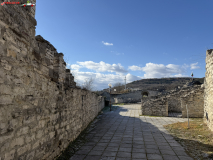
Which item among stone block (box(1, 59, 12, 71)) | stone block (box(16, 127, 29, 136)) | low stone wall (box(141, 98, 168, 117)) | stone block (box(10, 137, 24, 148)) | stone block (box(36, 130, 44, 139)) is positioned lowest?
low stone wall (box(141, 98, 168, 117))

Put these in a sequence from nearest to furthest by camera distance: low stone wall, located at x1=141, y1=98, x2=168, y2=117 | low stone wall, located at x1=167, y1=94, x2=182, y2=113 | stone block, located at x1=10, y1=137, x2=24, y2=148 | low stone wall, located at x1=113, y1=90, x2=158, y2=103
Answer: stone block, located at x1=10, y1=137, x2=24, y2=148 < low stone wall, located at x1=141, y1=98, x2=168, y2=117 < low stone wall, located at x1=167, y1=94, x2=182, y2=113 < low stone wall, located at x1=113, y1=90, x2=158, y2=103

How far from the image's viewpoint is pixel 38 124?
293cm

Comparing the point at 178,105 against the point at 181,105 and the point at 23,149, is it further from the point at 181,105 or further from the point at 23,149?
the point at 23,149

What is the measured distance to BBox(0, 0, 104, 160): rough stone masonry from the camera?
2043 millimetres

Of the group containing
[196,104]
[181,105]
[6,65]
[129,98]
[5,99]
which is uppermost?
[6,65]

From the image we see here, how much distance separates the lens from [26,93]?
8.34 ft

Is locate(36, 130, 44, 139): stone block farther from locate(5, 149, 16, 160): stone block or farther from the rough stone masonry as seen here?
locate(5, 149, 16, 160): stone block

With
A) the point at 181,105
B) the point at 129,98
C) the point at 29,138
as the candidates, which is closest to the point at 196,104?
the point at 181,105

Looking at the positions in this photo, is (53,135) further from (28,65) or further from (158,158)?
(158,158)

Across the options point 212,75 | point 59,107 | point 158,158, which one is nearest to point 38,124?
point 59,107

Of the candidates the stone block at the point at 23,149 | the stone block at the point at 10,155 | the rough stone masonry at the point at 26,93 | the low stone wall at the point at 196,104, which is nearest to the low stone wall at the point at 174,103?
the low stone wall at the point at 196,104

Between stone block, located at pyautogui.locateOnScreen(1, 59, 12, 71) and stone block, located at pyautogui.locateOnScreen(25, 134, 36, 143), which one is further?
stone block, located at pyautogui.locateOnScreen(25, 134, 36, 143)

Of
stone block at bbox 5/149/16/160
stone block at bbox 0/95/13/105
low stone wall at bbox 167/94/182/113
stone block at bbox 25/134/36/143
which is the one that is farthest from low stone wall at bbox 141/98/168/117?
stone block at bbox 0/95/13/105

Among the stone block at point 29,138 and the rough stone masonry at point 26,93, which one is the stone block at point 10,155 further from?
the stone block at point 29,138
